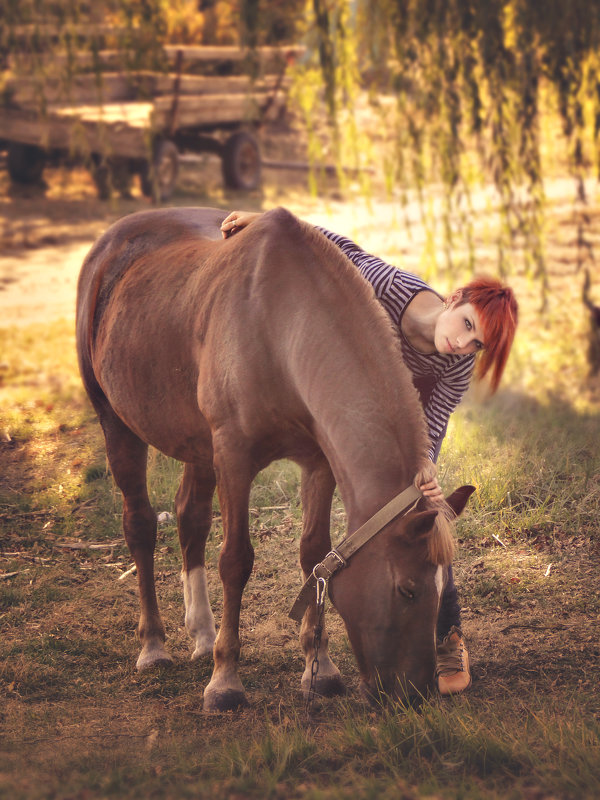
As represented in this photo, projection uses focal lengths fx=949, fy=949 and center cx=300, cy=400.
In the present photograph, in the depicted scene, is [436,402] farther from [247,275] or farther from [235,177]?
[235,177]

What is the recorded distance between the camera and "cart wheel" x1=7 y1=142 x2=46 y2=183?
Answer: 11893 mm

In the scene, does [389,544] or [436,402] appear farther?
[436,402]

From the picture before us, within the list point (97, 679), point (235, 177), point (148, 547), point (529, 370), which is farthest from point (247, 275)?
point (235, 177)

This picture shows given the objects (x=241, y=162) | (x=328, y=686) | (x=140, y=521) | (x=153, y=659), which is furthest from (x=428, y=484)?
(x=241, y=162)

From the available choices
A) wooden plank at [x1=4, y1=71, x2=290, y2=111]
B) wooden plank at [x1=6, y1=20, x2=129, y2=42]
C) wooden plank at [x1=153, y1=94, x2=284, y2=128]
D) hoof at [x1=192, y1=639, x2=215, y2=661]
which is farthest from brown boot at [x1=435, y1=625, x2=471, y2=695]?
wooden plank at [x1=153, y1=94, x2=284, y2=128]

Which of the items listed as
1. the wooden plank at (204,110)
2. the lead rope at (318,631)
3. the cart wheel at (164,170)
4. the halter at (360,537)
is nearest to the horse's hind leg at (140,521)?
the lead rope at (318,631)

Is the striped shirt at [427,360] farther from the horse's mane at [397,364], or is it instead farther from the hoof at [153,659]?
the hoof at [153,659]

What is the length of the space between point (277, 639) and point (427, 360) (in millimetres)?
1584

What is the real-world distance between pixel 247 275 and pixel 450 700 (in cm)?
173

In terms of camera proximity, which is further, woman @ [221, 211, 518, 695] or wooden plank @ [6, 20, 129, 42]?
wooden plank @ [6, 20, 129, 42]

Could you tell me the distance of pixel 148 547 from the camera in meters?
4.40

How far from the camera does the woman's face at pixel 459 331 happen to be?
3.13 metres

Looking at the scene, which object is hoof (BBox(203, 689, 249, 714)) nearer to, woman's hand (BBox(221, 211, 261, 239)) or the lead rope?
the lead rope

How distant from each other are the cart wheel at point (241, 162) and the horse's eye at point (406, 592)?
10407mm
